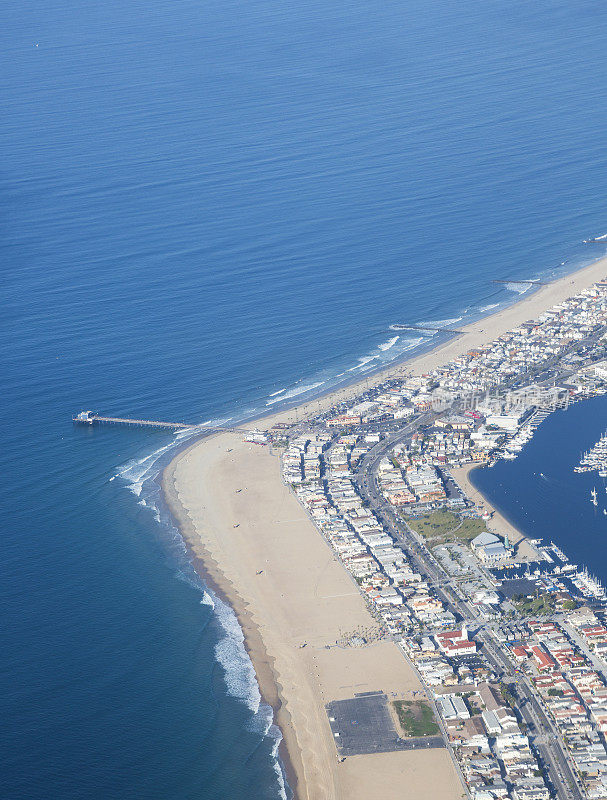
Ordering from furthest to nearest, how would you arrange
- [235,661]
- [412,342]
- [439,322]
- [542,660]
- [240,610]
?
1. [439,322]
2. [412,342]
3. [240,610]
4. [235,661]
5. [542,660]

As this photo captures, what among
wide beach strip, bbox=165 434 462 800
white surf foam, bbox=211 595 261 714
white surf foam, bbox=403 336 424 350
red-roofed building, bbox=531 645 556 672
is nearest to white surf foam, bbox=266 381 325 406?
wide beach strip, bbox=165 434 462 800

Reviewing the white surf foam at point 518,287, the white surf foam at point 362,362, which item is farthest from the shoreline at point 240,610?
the white surf foam at point 518,287

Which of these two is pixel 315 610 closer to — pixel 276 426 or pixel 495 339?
pixel 276 426

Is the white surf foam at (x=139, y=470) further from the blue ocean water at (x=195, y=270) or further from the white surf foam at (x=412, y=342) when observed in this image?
the white surf foam at (x=412, y=342)

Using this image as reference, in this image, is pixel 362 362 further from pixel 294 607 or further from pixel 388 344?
pixel 294 607

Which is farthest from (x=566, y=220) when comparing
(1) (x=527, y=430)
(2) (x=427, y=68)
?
(2) (x=427, y=68)

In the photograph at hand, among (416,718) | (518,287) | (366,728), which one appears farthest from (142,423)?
(518,287)
